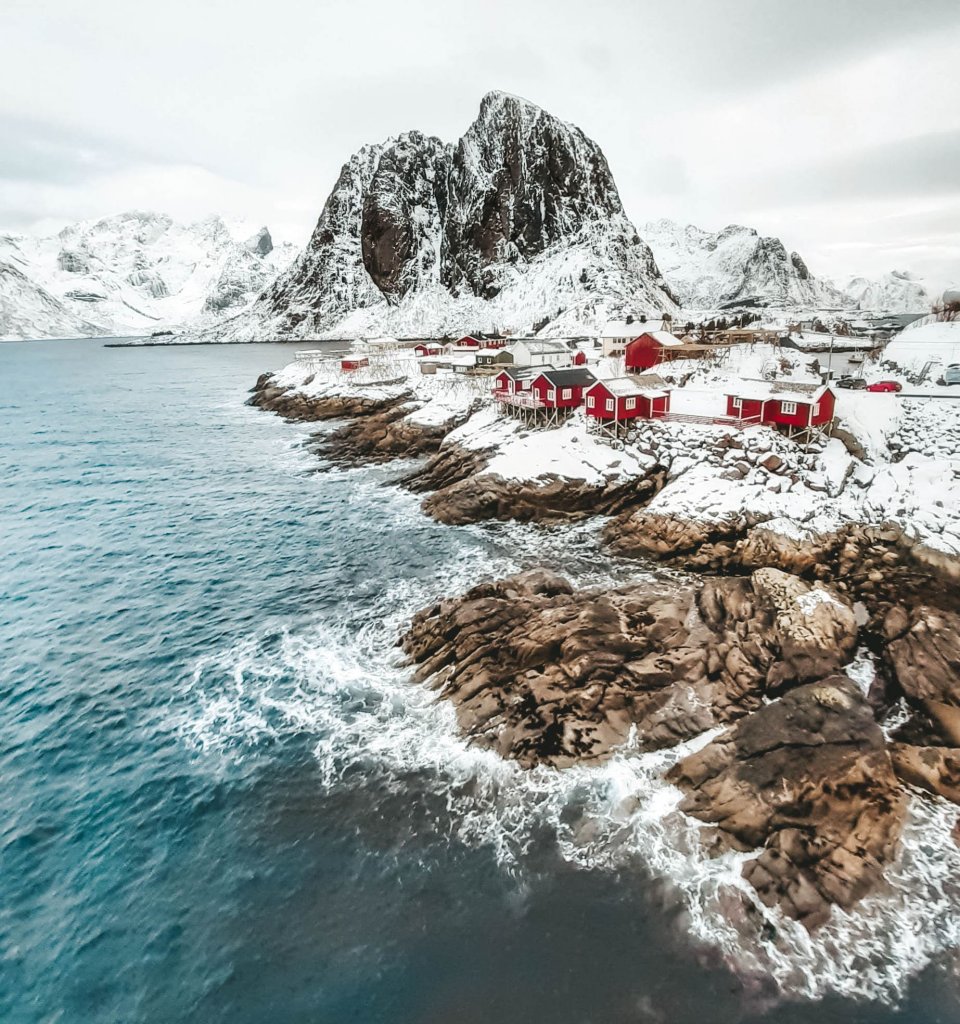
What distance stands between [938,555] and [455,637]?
2408 cm

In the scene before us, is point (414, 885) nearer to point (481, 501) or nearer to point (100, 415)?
point (481, 501)

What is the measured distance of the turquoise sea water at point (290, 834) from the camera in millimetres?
12852

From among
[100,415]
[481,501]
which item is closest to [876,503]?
[481,501]

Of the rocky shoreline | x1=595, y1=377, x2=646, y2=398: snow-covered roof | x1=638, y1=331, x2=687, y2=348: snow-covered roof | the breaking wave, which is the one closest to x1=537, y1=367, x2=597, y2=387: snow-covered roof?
x1=595, y1=377, x2=646, y2=398: snow-covered roof

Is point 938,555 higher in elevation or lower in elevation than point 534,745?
higher

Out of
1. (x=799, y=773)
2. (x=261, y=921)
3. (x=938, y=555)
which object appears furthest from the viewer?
(x=938, y=555)

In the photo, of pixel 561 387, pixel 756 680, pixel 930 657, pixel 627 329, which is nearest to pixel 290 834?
pixel 756 680

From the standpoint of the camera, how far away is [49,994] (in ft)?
43.1

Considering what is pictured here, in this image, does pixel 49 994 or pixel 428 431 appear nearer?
pixel 49 994

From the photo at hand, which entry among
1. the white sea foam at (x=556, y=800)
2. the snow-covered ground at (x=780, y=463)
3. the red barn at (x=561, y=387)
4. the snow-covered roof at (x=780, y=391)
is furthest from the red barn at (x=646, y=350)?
the white sea foam at (x=556, y=800)

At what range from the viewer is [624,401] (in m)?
43.9

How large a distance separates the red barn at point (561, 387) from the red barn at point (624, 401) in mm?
3898

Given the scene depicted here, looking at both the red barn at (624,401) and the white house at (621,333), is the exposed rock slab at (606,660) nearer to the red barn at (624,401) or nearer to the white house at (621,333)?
the red barn at (624,401)

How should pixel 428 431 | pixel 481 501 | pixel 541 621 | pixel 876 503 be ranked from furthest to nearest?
pixel 428 431 < pixel 481 501 < pixel 876 503 < pixel 541 621
